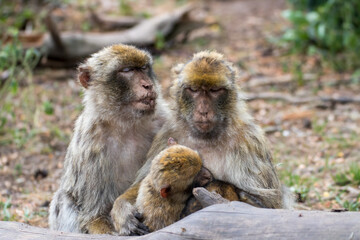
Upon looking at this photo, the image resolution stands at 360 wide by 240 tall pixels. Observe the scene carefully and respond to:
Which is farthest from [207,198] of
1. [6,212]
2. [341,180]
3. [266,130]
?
[266,130]

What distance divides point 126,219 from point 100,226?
0.45 meters

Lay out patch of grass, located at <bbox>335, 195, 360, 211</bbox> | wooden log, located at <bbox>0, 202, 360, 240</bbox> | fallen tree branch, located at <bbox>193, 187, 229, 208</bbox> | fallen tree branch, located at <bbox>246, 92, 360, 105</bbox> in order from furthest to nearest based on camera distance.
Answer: fallen tree branch, located at <bbox>246, 92, 360, 105</bbox> < patch of grass, located at <bbox>335, 195, 360, 211</bbox> < fallen tree branch, located at <bbox>193, 187, 229, 208</bbox> < wooden log, located at <bbox>0, 202, 360, 240</bbox>

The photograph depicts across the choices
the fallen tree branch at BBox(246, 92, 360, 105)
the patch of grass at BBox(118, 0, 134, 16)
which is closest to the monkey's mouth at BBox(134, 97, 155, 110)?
the fallen tree branch at BBox(246, 92, 360, 105)

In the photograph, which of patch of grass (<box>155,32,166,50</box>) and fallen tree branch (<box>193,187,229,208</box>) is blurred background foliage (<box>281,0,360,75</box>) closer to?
patch of grass (<box>155,32,166,50</box>)

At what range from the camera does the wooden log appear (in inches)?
129

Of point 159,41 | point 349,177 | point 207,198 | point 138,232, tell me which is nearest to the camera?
point 207,198

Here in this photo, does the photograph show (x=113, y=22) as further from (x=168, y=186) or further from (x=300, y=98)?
(x=168, y=186)

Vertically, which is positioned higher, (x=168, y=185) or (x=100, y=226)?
(x=168, y=185)

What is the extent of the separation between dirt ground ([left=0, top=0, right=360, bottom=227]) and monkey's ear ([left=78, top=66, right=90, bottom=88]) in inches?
32.2

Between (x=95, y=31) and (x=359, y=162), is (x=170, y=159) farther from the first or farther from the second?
(x=95, y=31)

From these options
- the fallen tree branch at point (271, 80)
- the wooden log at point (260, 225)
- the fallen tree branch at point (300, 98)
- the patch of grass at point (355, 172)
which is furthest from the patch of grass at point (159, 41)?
the wooden log at point (260, 225)

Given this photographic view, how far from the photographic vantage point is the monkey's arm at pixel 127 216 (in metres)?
4.17

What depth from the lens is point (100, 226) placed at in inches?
180

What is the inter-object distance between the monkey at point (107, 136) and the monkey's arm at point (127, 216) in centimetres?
28
